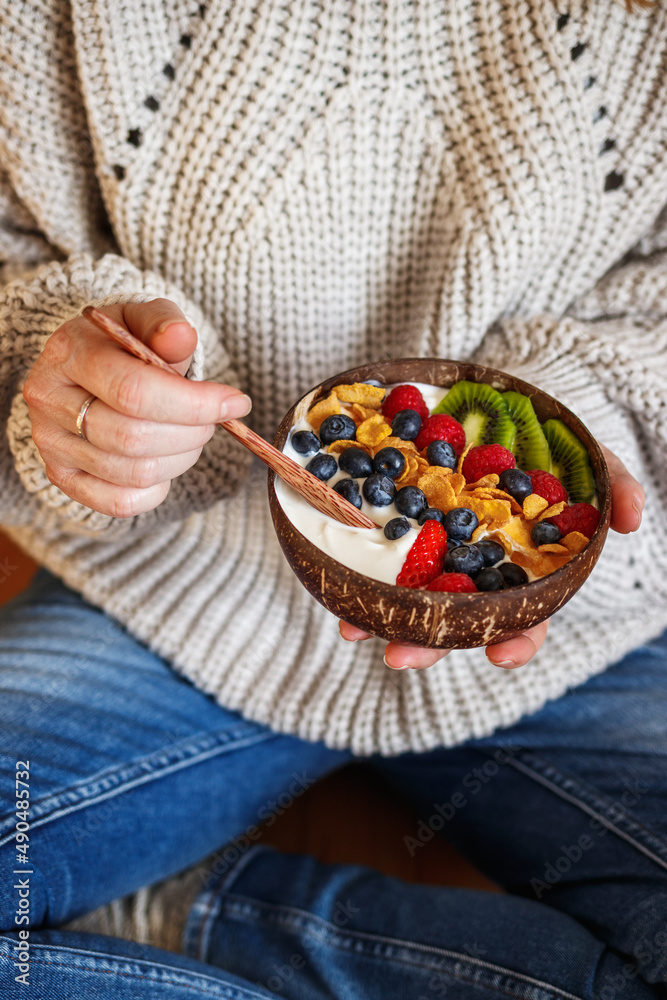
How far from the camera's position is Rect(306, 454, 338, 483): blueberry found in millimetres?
602

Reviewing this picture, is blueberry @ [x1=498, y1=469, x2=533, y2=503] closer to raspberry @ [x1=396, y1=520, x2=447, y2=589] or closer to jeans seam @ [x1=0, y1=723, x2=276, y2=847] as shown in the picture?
raspberry @ [x1=396, y1=520, x2=447, y2=589]

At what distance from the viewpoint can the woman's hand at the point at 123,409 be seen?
0.48 metres

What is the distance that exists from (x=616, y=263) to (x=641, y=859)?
693 millimetres

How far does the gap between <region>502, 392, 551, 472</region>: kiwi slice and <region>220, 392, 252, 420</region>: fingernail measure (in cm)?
27

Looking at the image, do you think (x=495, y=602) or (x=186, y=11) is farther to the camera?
(x=186, y=11)

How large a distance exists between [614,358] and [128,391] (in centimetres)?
51

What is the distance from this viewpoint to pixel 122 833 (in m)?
0.80

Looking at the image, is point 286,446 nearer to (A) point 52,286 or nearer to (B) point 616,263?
(A) point 52,286

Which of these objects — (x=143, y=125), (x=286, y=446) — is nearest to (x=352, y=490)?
(x=286, y=446)

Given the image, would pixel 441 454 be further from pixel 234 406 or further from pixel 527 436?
pixel 234 406

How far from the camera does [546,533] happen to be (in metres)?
0.56

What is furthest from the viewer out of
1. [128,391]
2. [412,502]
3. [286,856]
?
[286,856]

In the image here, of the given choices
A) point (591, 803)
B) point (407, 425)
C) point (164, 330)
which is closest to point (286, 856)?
point (591, 803)

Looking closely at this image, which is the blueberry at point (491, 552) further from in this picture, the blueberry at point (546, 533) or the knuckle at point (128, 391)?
the knuckle at point (128, 391)
